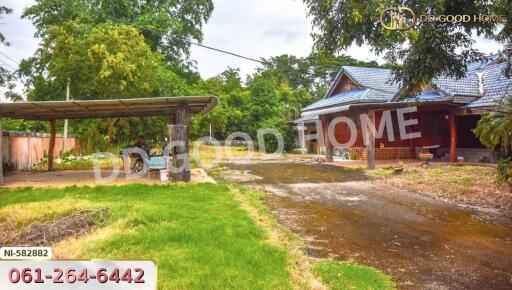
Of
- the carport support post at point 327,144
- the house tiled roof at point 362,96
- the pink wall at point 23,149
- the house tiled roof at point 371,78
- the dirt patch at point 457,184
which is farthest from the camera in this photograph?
the house tiled roof at point 371,78

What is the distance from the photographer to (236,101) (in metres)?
43.0

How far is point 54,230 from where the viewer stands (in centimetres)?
701

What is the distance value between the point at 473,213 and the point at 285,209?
162 inches

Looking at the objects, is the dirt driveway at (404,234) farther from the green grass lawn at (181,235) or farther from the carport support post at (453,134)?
the carport support post at (453,134)

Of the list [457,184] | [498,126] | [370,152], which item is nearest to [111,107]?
[370,152]

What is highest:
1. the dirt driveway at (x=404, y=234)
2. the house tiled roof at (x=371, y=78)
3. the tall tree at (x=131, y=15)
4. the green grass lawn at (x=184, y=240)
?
the tall tree at (x=131, y=15)

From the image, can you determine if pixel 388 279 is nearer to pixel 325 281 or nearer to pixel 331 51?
pixel 325 281

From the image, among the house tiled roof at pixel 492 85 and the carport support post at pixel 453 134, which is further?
the carport support post at pixel 453 134

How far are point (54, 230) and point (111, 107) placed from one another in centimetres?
782

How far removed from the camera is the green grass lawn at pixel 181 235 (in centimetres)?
469

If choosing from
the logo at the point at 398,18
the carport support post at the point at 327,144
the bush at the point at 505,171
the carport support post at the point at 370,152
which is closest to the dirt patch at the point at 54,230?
the logo at the point at 398,18

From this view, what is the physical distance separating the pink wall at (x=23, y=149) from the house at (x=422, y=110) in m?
14.3

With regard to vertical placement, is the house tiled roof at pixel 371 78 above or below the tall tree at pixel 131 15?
below

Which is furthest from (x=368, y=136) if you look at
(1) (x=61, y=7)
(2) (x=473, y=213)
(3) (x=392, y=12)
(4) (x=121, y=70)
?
(1) (x=61, y=7)
